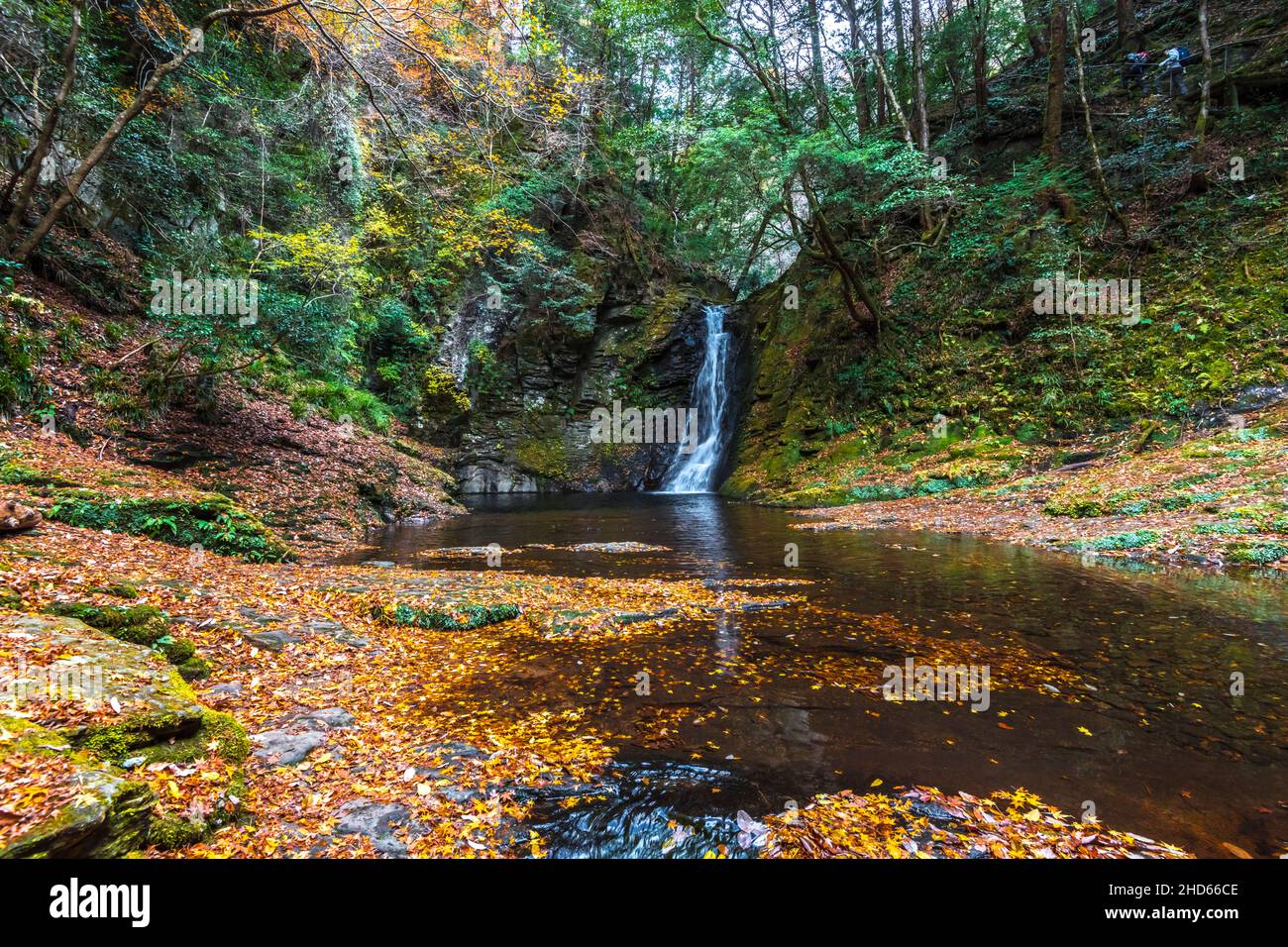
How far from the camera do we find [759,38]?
1636 centimetres

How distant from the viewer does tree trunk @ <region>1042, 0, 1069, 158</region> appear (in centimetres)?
1667

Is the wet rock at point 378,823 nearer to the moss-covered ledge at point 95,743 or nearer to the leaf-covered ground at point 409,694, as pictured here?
the leaf-covered ground at point 409,694

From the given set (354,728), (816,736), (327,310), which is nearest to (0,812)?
(354,728)

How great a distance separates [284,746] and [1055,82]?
82.1ft

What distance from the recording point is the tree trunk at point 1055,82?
16.7 meters

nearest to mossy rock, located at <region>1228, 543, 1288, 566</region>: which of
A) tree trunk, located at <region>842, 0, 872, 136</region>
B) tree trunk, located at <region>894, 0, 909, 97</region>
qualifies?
tree trunk, located at <region>842, 0, 872, 136</region>

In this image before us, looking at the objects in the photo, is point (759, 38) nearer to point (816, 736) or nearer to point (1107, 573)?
point (1107, 573)

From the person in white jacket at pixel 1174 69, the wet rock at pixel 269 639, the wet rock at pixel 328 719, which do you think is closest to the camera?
the wet rock at pixel 328 719

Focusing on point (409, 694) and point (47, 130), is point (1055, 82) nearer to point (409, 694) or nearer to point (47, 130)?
point (409, 694)

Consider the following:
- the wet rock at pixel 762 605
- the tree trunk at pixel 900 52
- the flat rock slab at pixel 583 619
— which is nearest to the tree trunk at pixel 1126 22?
the tree trunk at pixel 900 52

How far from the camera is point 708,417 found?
27.2 metres

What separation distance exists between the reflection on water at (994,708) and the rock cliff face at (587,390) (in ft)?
63.2

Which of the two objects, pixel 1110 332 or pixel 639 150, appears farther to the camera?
pixel 639 150
